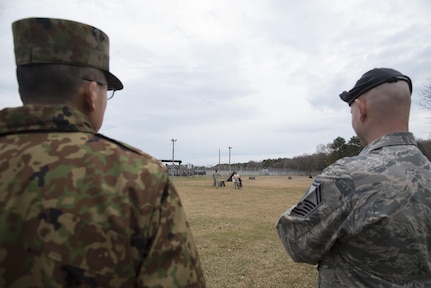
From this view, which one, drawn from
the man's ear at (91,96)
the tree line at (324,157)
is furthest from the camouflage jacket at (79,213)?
the tree line at (324,157)

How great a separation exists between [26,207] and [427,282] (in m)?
1.95

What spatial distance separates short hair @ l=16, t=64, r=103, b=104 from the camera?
1.28m

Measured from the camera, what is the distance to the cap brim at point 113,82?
4.97ft

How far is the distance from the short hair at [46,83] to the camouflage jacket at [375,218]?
1.37 m

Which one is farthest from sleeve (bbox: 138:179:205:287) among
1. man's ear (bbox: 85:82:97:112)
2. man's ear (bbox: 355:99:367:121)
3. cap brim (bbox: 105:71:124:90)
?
man's ear (bbox: 355:99:367:121)

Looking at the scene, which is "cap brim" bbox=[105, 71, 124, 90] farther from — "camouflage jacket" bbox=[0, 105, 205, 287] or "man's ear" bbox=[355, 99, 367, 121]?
"man's ear" bbox=[355, 99, 367, 121]

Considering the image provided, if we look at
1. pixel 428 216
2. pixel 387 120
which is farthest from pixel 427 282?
pixel 387 120

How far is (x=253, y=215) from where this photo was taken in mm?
12484

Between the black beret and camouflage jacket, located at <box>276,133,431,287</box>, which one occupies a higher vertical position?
the black beret

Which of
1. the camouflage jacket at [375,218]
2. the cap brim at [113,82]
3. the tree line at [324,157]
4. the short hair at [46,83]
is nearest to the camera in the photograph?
the short hair at [46,83]

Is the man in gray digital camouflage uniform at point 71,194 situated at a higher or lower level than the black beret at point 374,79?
lower

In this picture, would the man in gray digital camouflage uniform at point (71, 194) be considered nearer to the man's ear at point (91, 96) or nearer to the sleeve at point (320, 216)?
the man's ear at point (91, 96)

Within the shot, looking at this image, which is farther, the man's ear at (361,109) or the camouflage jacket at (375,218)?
the man's ear at (361,109)

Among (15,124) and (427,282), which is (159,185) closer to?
(15,124)
